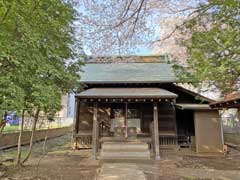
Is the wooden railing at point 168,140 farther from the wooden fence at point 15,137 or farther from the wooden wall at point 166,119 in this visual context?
the wooden fence at point 15,137

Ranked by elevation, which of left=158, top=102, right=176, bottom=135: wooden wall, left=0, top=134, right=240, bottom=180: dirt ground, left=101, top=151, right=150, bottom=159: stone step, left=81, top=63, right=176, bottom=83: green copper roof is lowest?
left=0, top=134, right=240, bottom=180: dirt ground

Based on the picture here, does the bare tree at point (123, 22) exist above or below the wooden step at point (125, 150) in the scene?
above

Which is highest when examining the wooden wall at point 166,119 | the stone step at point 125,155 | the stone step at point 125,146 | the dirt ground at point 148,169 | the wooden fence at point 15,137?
the wooden wall at point 166,119

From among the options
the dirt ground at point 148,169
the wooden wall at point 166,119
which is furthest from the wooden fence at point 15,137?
the wooden wall at point 166,119

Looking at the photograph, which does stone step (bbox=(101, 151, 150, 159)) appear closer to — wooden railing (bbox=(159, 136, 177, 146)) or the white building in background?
wooden railing (bbox=(159, 136, 177, 146))

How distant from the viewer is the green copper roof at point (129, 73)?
482 inches

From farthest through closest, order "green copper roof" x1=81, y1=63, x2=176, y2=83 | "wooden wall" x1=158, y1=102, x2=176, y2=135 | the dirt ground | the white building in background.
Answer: the white building in background, "wooden wall" x1=158, y1=102, x2=176, y2=135, "green copper roof" x1=81, y1=63, x2=176, y2=83, the dirt ground

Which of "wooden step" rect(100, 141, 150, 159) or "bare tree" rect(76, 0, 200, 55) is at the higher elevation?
"bare tree" rect(76, 0, 200, 55)

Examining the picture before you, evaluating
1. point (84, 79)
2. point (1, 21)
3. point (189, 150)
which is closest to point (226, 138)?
point (189, 150)

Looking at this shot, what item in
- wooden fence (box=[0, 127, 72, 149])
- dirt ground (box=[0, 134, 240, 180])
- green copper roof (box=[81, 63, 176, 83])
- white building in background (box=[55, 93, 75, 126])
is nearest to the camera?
dirt ground (box=[0, 134, 240, 180])

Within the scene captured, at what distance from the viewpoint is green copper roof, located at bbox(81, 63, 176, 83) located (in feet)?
40.2

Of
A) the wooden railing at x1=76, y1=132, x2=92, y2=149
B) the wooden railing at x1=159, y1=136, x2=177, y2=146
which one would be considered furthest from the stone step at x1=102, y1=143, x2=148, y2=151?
the wooden railing at x1=159, y1=136, x2=177, y2=146

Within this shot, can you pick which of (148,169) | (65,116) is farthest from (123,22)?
(65,116)

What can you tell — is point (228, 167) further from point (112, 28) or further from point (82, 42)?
point (82, 42)
